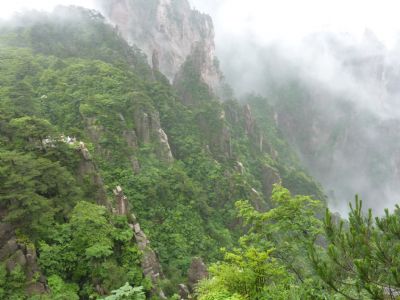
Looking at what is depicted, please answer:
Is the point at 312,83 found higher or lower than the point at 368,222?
higher

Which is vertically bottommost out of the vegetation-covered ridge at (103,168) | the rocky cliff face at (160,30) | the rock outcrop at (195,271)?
the rock outcrop at (195,271)

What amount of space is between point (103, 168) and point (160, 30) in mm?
76490

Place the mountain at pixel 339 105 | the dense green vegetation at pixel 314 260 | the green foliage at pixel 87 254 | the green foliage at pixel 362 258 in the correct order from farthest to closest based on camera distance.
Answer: the mountain at pixel 339 105 → the green foliage at pixel 87 254 → the dense green vegetation at pixel 314 260 → the green foliage at pixel 362 258

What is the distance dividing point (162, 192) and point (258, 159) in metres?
36.8

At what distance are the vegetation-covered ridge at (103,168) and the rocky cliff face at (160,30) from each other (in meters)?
17.9

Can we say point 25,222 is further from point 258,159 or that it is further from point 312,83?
point 312,83

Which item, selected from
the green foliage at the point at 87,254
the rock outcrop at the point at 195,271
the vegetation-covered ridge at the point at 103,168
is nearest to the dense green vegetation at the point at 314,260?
the vegetation-covered ridge at the point at 103,168

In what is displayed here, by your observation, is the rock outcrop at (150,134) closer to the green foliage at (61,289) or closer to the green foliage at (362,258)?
the green foliage at (61,289)

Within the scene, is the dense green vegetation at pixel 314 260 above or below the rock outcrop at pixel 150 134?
below

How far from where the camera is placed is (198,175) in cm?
4662

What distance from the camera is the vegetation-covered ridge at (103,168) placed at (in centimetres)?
1858

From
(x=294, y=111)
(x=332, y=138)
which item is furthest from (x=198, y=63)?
(x=332, y=138)

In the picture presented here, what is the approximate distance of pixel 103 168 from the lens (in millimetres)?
35375

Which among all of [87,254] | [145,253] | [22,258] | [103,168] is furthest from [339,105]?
[22,258]
